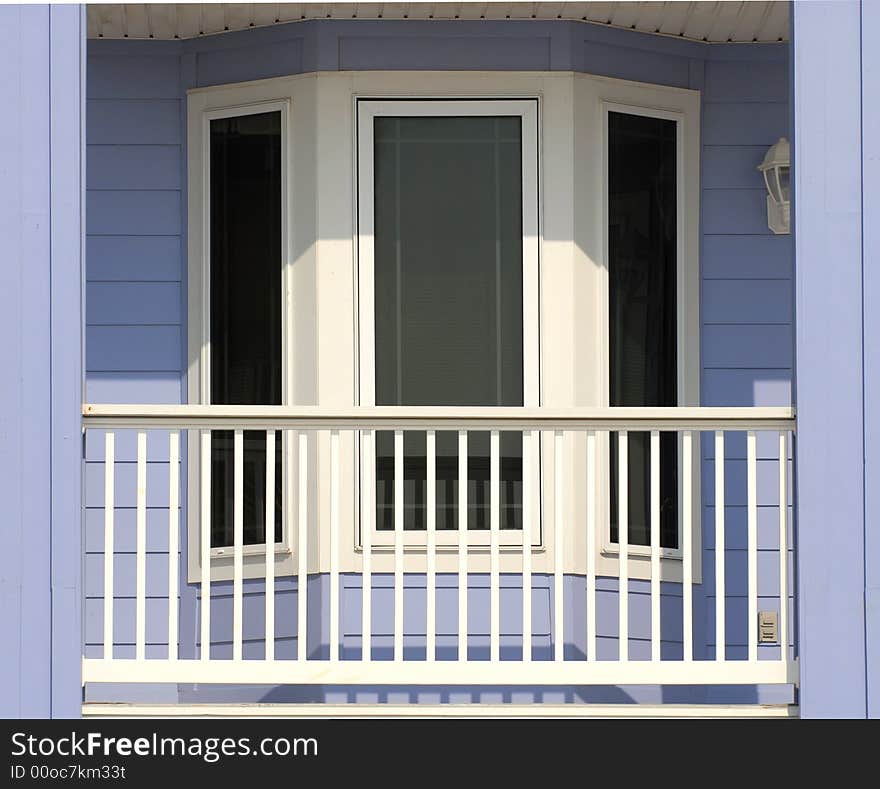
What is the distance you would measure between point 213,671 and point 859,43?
2709 millimetres

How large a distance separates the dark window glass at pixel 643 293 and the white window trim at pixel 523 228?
36 cm

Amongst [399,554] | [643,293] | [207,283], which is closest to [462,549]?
[399,554]

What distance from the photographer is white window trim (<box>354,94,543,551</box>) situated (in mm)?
4871

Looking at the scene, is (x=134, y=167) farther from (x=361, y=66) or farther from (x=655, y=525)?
(x=655, y=525)

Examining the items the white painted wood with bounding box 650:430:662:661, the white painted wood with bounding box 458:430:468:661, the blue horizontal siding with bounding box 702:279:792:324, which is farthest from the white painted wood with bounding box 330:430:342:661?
the blue horizontal siding with bounding box 702:279:792:324

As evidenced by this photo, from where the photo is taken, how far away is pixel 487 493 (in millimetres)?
4867

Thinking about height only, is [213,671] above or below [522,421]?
below

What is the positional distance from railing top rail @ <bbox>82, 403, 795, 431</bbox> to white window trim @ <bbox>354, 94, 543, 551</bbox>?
3.58ft

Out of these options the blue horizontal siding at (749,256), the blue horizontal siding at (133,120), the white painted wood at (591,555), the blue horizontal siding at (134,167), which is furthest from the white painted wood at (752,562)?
the blue horizontal siding at (133,120)

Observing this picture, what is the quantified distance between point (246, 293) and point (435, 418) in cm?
161

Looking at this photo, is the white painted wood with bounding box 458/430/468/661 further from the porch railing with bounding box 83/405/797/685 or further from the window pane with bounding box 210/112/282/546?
the window pane with bounding box 210/112/282/546

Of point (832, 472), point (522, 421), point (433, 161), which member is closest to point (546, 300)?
point (433, 161)

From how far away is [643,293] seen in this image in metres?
5.12
